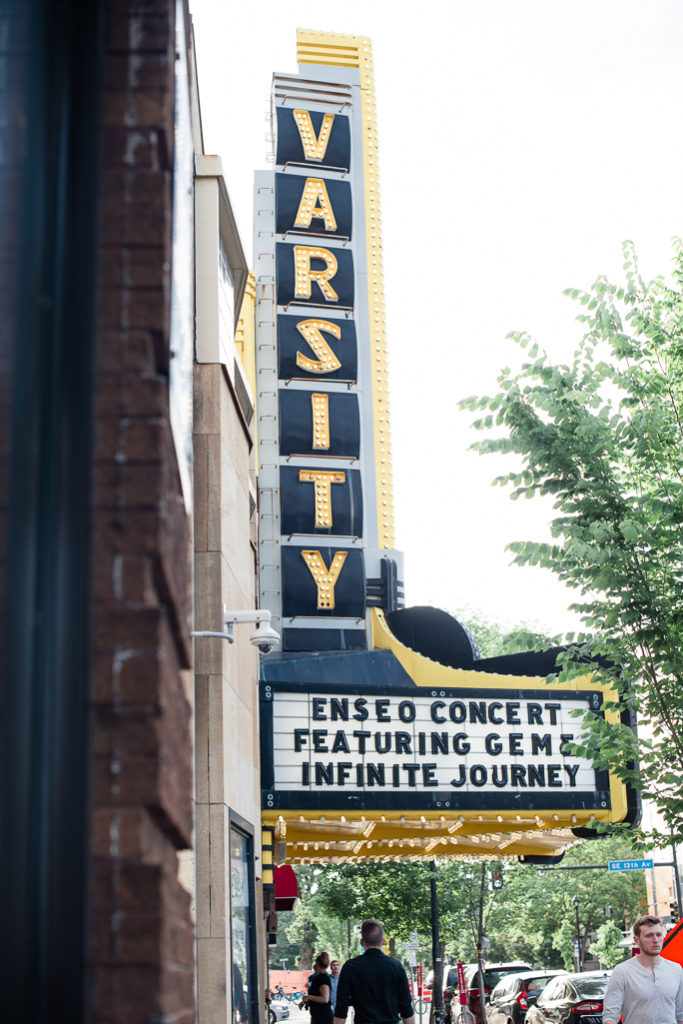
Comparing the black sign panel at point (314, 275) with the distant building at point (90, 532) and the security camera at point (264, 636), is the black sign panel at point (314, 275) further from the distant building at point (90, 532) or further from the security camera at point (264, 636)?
the distant building at point (90, 532)

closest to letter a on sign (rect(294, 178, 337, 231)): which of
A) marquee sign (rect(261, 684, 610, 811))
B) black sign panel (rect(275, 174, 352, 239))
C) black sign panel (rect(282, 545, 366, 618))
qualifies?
black sign panel (rect(275, 174, 352, 239))

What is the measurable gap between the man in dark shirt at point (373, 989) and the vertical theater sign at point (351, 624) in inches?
343

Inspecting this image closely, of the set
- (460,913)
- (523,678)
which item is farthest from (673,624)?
(460,913)

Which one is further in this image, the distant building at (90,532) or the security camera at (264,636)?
the security camera at (264,636)

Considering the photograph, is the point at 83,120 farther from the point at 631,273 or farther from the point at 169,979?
the point at 631,273

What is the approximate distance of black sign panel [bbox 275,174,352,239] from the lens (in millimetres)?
20828

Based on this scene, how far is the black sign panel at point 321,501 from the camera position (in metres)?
18.9

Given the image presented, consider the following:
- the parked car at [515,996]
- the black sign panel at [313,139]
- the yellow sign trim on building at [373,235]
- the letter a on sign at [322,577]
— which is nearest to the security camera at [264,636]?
the letter a on sign at [322,577]

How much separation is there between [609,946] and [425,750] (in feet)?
155

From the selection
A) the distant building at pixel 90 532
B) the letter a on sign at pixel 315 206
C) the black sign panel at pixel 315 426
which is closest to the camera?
the distant building at pixel 90 532

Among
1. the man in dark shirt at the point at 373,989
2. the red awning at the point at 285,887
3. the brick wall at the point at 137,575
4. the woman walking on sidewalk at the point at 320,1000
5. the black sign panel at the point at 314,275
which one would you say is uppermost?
the black sign panel at the point at 314,275

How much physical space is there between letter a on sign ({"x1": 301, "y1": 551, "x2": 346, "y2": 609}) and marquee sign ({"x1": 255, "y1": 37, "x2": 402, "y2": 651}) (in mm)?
23

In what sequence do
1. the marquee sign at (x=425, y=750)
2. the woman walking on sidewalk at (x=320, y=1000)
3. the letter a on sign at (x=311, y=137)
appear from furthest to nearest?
the letter a on sign at (x=311, y=137) < the marquee sign at (x=425, y=750) < the woman walking on sidewalk at (x=320, y=1000)

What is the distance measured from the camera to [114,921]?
185 cm
